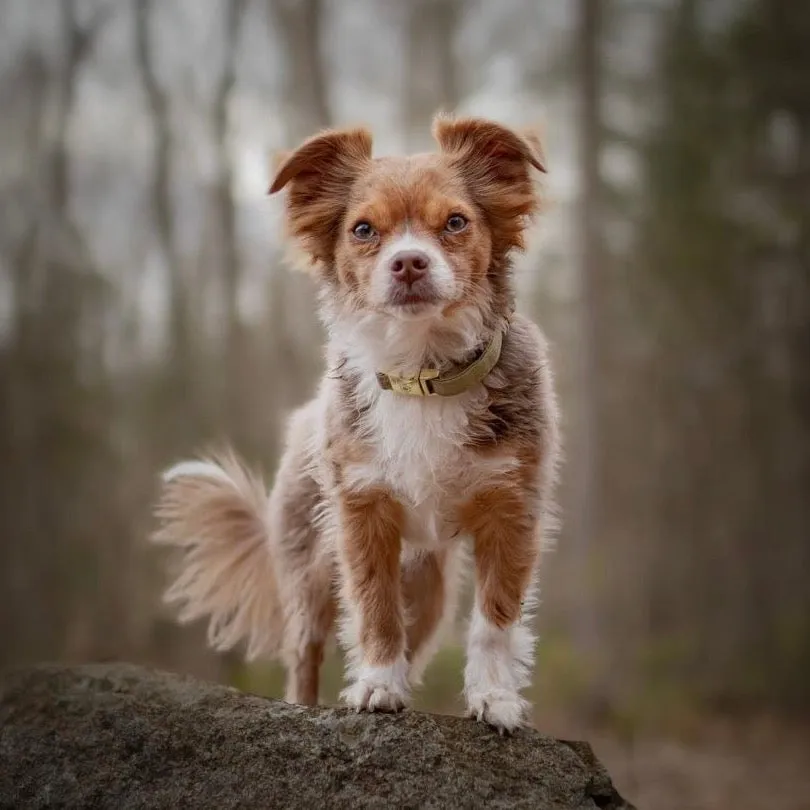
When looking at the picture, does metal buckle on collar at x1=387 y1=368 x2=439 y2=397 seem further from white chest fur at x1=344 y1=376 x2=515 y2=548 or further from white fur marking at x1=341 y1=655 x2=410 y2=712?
white fur marking at x1=341 y1=655 x2=410 y2=712

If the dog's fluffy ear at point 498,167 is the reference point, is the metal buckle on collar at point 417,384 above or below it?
below

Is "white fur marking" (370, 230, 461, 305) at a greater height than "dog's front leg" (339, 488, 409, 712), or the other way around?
"white fur marking" (370, 230, 461, 305)

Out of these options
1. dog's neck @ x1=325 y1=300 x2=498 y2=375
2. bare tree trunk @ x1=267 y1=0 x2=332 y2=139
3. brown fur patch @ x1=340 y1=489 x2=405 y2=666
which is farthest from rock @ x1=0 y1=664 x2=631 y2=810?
bare tree trunk @ x1=267 y1=0 x2=332 y2=139

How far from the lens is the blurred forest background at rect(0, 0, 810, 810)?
33.1 feet

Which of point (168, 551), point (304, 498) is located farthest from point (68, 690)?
point (168, 551)

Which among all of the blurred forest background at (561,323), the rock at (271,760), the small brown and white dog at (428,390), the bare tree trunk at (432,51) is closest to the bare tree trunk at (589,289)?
the blurred forest background at (561,323)

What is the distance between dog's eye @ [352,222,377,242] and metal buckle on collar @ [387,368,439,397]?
1.73 ft

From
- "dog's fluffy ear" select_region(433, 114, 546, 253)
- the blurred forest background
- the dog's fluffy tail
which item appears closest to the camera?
"dog's fluffy ear" select_region(433, 114, 546, 253)

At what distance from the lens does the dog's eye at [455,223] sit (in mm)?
3523

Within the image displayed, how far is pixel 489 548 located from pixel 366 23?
9.47 meters

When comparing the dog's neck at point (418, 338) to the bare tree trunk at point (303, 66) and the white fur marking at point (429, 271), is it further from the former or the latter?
the bare tree trunk at point (303, 66)

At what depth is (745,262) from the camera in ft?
39.2

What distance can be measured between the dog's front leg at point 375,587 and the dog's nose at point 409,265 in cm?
84

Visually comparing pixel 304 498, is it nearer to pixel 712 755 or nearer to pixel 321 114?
pixel 321 114
